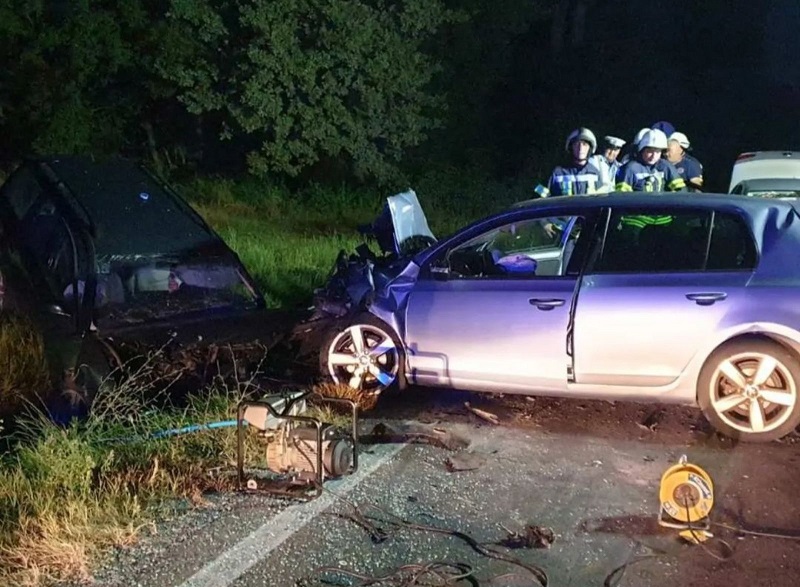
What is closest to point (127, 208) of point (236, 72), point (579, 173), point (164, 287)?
point (164, 287)

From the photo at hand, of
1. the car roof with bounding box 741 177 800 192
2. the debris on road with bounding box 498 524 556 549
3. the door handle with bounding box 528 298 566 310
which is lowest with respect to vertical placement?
the debris on road with bounding box 498 524 556 549

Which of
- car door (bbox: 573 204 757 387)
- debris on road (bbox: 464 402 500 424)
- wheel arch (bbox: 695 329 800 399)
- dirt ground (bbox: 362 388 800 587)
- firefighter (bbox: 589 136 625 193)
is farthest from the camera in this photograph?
firefighter (bbox: 589 136 625 193)

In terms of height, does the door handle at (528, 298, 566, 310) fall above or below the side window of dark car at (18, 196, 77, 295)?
below

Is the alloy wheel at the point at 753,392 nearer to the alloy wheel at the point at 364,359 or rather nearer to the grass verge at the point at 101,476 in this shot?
the alloy wheel at the point at 364,359

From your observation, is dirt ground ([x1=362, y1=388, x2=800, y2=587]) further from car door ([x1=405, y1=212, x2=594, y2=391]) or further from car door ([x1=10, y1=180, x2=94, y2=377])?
car door ([x1=10, y1=180, x2=94, y2=377])

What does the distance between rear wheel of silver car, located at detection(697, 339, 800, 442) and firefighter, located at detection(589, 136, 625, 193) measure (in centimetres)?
374

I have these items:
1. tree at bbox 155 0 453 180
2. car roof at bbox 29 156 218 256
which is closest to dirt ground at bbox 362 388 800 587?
car roof at bbox 29 156 218 256

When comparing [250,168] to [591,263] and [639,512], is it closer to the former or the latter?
[591,263]

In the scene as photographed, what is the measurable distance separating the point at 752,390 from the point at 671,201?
1.27m

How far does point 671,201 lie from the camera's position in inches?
238

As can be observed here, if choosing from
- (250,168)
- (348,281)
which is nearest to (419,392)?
(348,281)

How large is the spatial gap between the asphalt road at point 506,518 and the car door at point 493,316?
1.18ft

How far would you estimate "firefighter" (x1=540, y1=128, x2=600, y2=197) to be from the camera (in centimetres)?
921

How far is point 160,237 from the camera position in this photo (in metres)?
7.45
